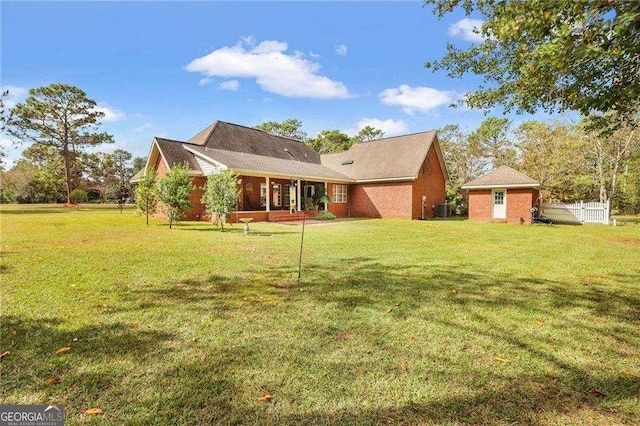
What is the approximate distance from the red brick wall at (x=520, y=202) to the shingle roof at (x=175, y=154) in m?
20.2

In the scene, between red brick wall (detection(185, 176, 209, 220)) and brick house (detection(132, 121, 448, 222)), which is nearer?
red brick wall (detection(185, 176, 209, 220))

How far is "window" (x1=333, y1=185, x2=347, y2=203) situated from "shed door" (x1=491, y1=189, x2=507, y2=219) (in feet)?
34.9

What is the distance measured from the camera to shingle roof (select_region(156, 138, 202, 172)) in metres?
18.3

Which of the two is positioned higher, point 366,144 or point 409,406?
point 366,144

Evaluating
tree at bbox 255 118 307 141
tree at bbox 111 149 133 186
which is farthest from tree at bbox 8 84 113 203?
tree at bbox 111 149 133 186

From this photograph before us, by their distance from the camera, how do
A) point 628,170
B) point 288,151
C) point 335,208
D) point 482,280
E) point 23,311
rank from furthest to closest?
point 628,170 < point 288,151 < point 335,208 < point 482,280 < point 23,311

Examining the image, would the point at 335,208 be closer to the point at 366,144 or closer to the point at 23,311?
the point at 366,144

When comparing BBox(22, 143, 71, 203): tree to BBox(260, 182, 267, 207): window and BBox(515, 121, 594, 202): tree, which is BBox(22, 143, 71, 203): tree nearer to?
BBox(260, 182, 267, 207): window

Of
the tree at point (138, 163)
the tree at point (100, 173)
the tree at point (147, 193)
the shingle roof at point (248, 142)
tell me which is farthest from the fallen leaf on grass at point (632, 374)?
the tree at point (138, 163)

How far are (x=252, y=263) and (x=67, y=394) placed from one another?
464cm

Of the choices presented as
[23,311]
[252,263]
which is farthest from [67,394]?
[252,263]

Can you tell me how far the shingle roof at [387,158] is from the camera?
2252 centimetres

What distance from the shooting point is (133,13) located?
7.65 metres

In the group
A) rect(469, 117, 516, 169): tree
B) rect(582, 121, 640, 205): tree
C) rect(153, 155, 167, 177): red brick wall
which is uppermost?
rect(469, 117, 516, 169): tree
